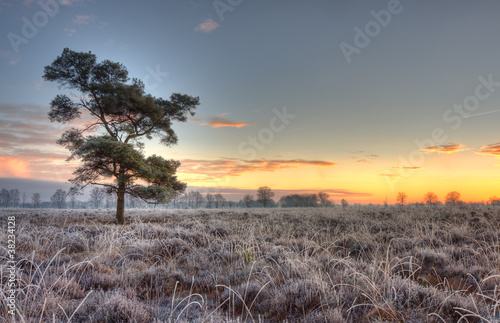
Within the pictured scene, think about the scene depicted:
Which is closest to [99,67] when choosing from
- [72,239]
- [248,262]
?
[72,239]

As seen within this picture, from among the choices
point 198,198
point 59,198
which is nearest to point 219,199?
point 198,198

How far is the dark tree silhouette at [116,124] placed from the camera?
54.6 ft

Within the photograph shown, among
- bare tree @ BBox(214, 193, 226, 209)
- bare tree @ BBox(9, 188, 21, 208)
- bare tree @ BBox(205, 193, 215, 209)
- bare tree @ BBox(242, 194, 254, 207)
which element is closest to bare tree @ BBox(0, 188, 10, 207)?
bare tree @ BBox(9, 188, 21, 208)

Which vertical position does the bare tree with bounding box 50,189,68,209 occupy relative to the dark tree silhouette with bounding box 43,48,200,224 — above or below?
below

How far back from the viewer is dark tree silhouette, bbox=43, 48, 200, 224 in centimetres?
1666

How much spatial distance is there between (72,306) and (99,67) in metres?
20.1

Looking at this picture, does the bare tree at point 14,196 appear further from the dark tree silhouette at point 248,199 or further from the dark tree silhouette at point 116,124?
the dark tree silhouette at point 116,124

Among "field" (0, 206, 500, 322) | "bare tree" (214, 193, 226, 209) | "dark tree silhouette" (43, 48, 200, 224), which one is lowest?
"bare tree" (214, 193, 226, 209)

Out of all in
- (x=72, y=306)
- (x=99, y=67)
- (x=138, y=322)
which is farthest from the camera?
(x=99, y=67)

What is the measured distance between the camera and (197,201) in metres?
133

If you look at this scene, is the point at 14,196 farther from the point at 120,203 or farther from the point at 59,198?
the point at 120,203

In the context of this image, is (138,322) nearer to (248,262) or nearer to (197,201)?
(248,262)

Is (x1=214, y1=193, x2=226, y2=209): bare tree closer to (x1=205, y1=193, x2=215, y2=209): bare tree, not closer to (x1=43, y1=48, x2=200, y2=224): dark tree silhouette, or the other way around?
(x1=205, y1=193, x2=215, y2=209): bare tree

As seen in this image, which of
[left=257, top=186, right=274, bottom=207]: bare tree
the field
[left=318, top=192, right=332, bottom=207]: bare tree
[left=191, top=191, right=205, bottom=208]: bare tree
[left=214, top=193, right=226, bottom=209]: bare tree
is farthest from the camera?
[left=191, top=191, right=205, bottom=208]: bare tree
